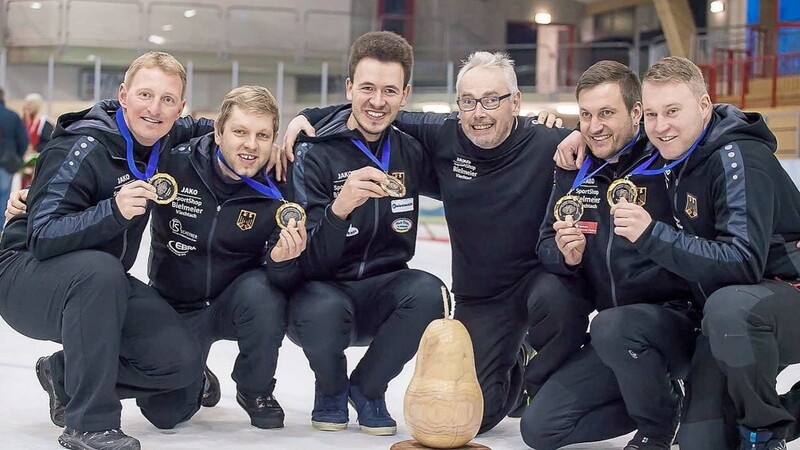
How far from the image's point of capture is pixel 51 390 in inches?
129

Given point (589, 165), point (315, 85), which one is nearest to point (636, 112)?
point (589, 165)

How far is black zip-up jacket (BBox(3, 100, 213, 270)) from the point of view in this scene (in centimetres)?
293

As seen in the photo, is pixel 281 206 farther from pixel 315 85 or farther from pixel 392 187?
pixel 315 85

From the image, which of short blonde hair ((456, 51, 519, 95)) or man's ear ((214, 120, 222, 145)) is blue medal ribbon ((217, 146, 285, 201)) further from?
short blonde hair ((456, 51, 519, 95))

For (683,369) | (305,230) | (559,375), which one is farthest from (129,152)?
(683,369)

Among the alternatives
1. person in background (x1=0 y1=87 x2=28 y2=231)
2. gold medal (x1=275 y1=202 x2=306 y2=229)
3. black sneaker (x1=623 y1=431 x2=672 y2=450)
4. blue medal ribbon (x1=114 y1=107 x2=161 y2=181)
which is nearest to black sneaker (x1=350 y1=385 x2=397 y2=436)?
gold medal (x1=275 y1=202 x2=306 y2=229)

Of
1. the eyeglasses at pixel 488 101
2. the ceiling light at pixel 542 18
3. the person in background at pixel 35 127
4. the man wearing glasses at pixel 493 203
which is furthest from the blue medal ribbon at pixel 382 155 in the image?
the ceiling light at pixel 542 18

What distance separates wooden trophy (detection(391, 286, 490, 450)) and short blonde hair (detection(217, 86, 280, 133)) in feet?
3.37

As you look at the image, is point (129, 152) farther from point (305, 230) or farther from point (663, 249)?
point (663, 249)

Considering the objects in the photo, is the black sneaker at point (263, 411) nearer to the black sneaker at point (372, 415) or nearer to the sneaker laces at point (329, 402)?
the sneaker laces at point (329, 402)

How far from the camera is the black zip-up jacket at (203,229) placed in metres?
3.40

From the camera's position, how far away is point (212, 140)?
348 centimetres

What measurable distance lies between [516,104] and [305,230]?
2.99ft

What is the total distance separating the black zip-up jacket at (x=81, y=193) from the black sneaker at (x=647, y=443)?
163cm
